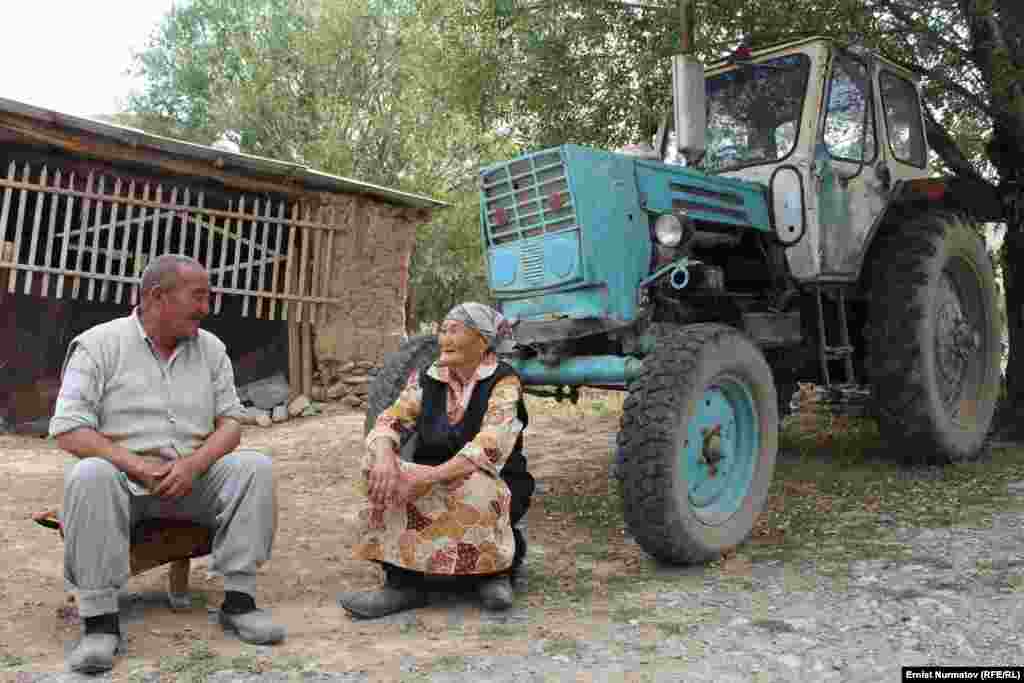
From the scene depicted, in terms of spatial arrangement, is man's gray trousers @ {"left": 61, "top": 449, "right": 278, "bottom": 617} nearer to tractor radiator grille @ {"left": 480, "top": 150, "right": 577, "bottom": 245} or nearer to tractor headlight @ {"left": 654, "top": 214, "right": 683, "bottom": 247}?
tractor radiator grille @ {"left": 480, "top": 150, "right": 577, "bottom": 245}

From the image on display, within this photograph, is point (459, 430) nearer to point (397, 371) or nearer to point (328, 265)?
point (397, 371)

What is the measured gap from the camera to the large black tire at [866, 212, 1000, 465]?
4.81 meters

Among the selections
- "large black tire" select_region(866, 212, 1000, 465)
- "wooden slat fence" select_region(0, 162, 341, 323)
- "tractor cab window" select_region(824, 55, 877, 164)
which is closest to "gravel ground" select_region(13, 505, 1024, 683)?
"large black tire" select_region(866, 212, 1000, 465)

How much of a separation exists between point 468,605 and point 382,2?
18.4 meters

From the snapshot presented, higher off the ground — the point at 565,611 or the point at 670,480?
the point at 670,480

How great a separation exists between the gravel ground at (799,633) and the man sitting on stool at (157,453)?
1.11 ft

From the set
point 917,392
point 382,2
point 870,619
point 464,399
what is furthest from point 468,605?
point 382,2

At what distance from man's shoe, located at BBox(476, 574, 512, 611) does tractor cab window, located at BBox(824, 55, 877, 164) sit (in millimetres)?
3266

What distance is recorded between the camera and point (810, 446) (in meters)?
6.46

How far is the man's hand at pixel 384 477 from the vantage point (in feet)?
9.35

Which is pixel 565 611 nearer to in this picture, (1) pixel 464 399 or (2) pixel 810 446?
(1) pixel 464 399

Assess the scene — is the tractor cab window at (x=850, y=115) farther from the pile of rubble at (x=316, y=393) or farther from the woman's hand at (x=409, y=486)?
the pile of rubble at (x=316, y=393)

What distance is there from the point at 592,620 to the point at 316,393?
6839 mm

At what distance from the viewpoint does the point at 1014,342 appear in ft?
21.3
